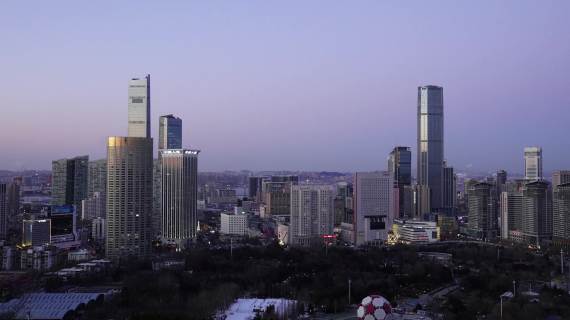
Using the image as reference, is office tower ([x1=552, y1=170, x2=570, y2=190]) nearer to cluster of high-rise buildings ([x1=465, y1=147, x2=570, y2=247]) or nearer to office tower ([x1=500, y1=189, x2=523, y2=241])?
cluster of high-rise buildings ([x1=465, y1=147, x2=570, y2=247])

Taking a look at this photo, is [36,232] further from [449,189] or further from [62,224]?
[449,189]

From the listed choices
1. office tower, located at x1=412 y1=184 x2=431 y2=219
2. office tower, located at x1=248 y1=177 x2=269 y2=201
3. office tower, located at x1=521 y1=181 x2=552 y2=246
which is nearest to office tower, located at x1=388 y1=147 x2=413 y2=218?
office tower, located at x1=412 y1=184 x2=431 y2=219

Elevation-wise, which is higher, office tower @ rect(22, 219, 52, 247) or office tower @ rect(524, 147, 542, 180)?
office tower @ rect(524, 147, 542, 180)

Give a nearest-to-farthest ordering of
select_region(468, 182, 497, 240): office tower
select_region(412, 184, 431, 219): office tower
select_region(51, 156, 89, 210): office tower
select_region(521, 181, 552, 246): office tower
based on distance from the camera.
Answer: select_region(521, 181, 552, 246): office tower → select_region(468, 182, 497, 240): office tower → select_region(51, 156, 89, 210): office tower → select_region(412, 184, 431, 219): office tower

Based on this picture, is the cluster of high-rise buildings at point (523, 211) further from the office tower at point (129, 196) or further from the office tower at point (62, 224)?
the office tower at point (62, 224)

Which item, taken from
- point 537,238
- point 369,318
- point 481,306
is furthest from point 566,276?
point 369,318

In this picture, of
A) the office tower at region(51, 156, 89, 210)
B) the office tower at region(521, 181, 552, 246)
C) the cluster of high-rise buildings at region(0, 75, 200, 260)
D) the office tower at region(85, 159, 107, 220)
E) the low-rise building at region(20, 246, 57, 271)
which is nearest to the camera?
the low-rise building at region(20, 246, 57, 271)
